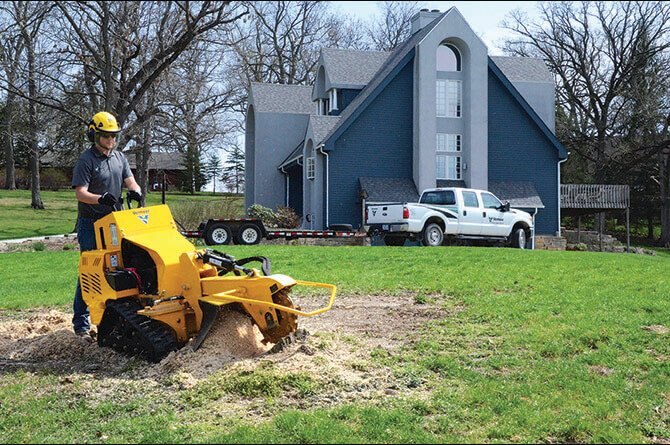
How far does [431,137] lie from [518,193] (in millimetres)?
4037

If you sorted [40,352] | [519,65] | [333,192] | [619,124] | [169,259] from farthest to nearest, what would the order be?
[619,124] < [519,65] < [333,192] < [40,352] < [169,259]

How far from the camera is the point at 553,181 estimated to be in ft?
98.7

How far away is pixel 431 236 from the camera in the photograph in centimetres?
2095

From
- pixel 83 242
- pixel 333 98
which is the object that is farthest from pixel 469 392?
pixel 333 98

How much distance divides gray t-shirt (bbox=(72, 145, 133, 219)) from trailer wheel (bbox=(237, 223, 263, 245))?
45.2ft

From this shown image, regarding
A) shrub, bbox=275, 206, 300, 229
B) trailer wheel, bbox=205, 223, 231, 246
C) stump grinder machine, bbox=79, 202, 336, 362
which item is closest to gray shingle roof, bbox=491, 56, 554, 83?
shrub, bbox=275, 206, 300, 229

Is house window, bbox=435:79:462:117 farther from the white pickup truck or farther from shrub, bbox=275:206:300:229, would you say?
the white pickup truck

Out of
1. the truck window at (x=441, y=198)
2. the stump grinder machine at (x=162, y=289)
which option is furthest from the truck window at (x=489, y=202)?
the stump grinder machine at (x=162, y=289)

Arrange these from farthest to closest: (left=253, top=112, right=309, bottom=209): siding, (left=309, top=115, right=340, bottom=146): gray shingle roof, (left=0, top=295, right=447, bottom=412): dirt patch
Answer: (left=253, top=112, right=309, bottom=209): siding < (left=309, top=115, right=340, bottom=146): gray shingle roof < (left=0, top=295, right=447, bottom=412): dirt patch

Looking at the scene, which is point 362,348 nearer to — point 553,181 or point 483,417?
point 483,417

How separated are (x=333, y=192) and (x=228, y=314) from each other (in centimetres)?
2063

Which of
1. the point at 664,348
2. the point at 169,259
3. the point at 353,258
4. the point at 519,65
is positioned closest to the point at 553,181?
the point at 519,65

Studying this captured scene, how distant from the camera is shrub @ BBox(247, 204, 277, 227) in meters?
27.5

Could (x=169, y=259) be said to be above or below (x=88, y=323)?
above
